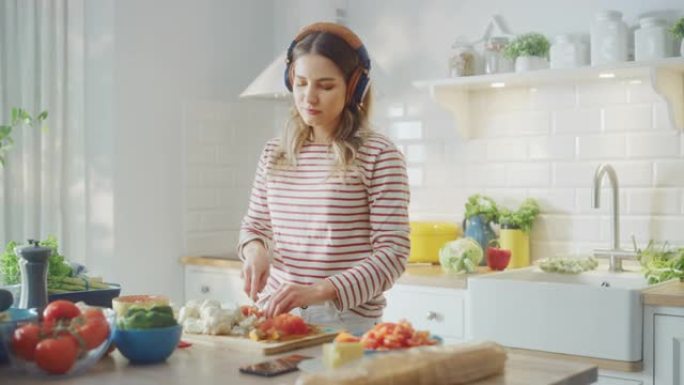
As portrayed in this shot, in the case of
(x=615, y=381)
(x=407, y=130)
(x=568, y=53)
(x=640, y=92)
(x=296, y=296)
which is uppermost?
(x=568, y=53)

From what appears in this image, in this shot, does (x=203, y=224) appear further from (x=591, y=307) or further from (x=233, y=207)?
(x=591, y=307)

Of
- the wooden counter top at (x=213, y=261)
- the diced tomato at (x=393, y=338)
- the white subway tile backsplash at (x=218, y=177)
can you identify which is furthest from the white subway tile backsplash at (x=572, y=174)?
the diced tomato at (x=393, y=338)

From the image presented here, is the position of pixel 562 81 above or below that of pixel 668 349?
above

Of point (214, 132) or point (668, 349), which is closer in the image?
point (668, 349)

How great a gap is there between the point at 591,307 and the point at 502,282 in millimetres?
316

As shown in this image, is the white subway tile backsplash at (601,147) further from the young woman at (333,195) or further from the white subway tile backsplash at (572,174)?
the young woman at (333,195)

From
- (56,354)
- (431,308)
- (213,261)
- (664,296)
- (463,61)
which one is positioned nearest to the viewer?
(56,354)

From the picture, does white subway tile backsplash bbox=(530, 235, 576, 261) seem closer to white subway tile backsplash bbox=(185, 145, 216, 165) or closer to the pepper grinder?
white subway tile backsplash bbox=(185, 145, 216, 165)

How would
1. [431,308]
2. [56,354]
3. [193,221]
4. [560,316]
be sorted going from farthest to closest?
[193,221]
[431,308]
[560,316]
[56,354]

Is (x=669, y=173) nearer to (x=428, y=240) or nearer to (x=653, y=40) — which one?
(x=653, y=40)

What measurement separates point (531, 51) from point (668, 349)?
1.29 metres

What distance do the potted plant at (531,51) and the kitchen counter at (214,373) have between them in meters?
1.97

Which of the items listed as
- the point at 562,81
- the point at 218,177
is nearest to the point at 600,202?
the point at 562,81

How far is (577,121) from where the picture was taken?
3.73 m
